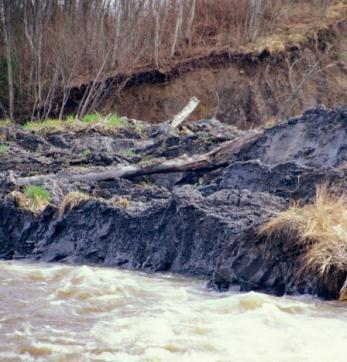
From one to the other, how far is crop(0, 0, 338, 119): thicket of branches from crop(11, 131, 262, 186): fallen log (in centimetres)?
862

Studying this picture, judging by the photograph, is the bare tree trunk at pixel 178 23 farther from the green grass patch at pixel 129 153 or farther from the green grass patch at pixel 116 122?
the green grass patch at pixel 129 153

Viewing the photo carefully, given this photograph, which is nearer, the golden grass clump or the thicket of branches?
the golden grass clump

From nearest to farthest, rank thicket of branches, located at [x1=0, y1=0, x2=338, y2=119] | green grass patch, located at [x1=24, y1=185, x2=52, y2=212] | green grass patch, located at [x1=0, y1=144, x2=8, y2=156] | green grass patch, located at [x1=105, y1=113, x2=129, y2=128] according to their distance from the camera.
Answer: green grass patch, located at [x1=24, y1=185, x2=52, y2=212], green grass patch, located at [x1=0, y1=144, x2=8, y2=156], green grass patch, located at [x1=105, y1=113, x2=129, y2=128], thicket of branches, located at [x1=0, y1=0, x2=338, y2=119]

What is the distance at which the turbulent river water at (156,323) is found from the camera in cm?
441

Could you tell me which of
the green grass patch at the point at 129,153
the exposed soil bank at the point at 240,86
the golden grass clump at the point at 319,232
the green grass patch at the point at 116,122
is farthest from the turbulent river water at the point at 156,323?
the exposed soil bank at the point at 240,86

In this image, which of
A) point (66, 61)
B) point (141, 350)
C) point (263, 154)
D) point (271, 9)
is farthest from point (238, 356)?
point (271, 9)

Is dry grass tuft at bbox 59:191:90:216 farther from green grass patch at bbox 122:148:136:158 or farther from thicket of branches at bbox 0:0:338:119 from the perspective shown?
thicket of branches at bbox 0:0:338:119

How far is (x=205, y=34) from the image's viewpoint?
2327 cm

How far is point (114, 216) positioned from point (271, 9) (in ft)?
57.3

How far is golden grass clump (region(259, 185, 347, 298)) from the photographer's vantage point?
5.87 metres

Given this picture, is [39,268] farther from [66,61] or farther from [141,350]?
[66,61]

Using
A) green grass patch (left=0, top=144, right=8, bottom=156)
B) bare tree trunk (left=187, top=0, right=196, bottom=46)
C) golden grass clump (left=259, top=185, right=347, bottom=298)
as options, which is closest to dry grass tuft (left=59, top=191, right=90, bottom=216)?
golden grass clump (left=259, top=185, right=347, bottom=298)

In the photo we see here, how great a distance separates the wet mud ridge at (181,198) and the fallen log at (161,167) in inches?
0.6

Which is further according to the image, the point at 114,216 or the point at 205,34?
the point at 205,34
